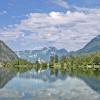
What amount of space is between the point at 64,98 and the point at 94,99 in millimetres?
4546

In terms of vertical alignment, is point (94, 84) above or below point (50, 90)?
above

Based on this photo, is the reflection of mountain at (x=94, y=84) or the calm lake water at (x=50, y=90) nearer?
the calm lake water at (x=50, y=90)

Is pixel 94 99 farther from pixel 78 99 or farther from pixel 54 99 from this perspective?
pixel 54 99

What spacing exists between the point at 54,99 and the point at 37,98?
9.22 feet

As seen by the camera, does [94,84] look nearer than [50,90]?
No

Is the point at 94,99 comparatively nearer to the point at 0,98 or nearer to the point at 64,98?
the point at 64,98

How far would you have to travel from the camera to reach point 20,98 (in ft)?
→ 166

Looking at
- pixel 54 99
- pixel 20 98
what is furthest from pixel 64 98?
pixel 20 98

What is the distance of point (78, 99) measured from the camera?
4975cm

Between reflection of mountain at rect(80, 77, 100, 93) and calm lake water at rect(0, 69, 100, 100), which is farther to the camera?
reflection of mountain at rect(80, 77, 100, 93)

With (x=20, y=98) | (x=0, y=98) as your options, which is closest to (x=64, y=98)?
(x=20, y=98)

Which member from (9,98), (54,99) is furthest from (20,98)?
(54,99)

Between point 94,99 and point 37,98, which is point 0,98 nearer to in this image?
point 37,98

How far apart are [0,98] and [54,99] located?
331 inches
